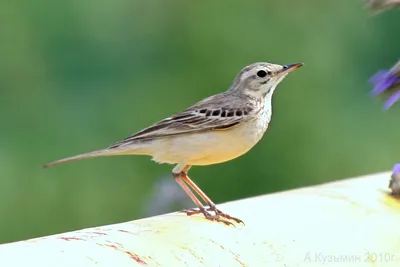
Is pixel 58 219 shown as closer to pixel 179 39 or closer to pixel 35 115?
pixel 35 115

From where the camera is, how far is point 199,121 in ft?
8.86

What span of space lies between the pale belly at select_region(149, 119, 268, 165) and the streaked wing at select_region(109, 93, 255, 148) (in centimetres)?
2

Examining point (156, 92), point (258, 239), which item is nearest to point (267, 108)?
point (258, 239)

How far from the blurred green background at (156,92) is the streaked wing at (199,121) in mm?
1743

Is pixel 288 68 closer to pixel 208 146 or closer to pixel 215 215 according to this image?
pixel 208 146

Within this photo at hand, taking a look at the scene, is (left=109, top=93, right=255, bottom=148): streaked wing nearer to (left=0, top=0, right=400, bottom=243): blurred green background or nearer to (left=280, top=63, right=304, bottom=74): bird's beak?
(left=280, top=63, right=304, bottom=74): bird's beak

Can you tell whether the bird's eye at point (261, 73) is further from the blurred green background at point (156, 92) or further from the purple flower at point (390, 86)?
the blurred green background at point (156, 92)

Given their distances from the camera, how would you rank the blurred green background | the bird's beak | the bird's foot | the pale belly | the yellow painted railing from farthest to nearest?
the blurred green background
the bird's beak
the pale belly
the bird's foot
the yellow painted railing

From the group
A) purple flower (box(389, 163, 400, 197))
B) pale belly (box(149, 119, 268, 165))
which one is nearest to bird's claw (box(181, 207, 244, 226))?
pale belly (box(149, 119, 268, 165))

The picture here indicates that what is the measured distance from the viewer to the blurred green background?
4508 millimetres

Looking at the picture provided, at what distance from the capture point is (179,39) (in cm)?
502

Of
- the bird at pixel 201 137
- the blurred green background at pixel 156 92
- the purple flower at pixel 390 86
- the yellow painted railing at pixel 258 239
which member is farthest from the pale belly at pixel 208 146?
the blurred green background at pixel 156 92

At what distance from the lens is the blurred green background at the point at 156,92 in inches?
177

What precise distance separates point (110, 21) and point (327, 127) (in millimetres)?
1134
